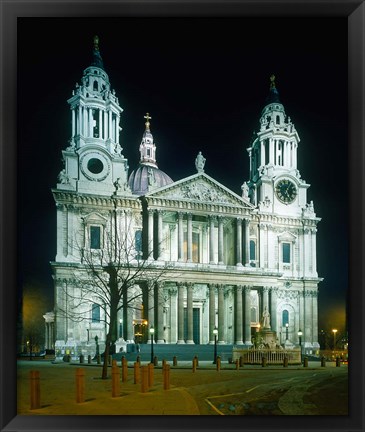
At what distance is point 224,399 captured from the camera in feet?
27.1

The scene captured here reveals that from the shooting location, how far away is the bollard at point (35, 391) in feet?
25.3

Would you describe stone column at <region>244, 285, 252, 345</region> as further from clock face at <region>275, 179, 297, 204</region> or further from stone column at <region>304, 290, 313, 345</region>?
clock face at <region>275, 179, 297, 204</region>

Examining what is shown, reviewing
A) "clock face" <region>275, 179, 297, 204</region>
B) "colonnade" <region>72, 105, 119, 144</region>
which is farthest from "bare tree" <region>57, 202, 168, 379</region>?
"clock face" <region>275, 179, 297, 204</region>

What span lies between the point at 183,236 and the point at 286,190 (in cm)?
255

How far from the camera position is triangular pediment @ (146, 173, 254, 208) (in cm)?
1300

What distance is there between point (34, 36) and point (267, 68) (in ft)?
11.7

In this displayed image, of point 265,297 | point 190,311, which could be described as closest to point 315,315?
point 265,297

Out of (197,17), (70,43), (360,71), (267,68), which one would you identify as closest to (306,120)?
(267,68)

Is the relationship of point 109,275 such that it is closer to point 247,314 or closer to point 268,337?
point 268,337

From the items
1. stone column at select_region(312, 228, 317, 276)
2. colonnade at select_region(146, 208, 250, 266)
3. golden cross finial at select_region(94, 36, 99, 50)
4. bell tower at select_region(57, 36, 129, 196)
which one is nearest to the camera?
golden cross finial at select_region(94, 36, 99, 50)

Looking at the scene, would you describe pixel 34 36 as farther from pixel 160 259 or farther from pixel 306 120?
pixel 160 259

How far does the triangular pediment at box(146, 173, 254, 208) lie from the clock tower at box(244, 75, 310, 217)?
0.47 m

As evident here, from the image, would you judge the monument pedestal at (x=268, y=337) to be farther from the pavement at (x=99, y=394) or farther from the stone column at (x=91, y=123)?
the stone column at (x=91, y=123)

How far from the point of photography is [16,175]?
7.73m
